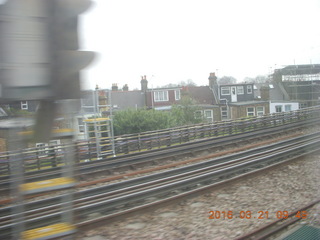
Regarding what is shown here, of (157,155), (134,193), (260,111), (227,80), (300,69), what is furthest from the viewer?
(227,80)

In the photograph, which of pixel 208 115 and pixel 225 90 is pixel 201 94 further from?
pixel 208 115

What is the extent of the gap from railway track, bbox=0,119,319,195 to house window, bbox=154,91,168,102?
15.1 ft

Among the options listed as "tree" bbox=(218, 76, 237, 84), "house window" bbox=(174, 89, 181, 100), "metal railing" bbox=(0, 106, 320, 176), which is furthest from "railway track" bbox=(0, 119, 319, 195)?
"house window" bbox=(174, 89, 181, 100)

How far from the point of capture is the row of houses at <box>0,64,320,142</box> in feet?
27.1

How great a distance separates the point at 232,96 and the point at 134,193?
26.7 feet

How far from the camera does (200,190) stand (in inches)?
213

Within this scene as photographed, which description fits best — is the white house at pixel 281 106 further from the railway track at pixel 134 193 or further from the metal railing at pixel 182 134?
the railway track at pixel 134 193

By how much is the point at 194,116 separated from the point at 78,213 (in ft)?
28.5

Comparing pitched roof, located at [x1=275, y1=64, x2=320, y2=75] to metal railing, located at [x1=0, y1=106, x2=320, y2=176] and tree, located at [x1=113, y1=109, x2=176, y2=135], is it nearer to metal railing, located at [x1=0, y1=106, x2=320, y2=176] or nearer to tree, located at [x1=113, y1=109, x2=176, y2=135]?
metal railing, located at [x1=0, y1=106, x2=320, y2=176]

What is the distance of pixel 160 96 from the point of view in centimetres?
1589

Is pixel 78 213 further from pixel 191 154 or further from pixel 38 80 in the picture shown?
pixel 191 154

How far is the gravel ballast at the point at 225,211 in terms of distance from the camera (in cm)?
390

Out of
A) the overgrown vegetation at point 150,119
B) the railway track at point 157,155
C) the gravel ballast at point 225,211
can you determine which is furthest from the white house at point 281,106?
the gravel ballast at point 225,211

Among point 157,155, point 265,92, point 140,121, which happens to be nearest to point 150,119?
point 140,121
